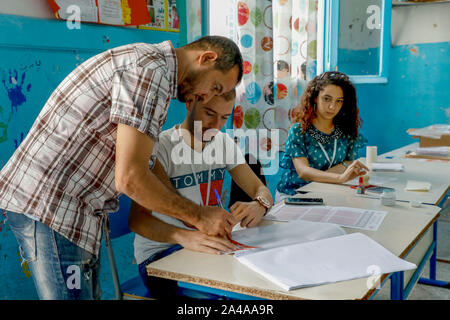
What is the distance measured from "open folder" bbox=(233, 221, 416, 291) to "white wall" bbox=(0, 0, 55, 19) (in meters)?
1.20

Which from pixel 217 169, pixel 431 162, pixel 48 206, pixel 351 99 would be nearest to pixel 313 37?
pixel 351 99

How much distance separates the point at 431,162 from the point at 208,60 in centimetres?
210

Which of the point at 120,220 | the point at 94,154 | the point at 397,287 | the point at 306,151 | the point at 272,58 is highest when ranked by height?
the point at 272,58

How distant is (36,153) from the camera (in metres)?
1.10

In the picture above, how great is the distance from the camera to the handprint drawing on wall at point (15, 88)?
1.58 m

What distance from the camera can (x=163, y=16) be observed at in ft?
7.73

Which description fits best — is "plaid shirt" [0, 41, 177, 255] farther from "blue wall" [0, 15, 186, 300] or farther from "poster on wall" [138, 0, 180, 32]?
"poster on wall" [138, 0, 180, 32]

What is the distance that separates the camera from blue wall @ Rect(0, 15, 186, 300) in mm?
1585

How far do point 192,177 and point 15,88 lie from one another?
731 mm

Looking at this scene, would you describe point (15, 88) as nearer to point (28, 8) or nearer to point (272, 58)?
point (28, 8)

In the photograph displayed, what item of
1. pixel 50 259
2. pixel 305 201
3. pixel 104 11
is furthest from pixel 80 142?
pixel 104 11

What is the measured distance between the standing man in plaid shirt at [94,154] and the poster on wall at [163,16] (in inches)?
46.5

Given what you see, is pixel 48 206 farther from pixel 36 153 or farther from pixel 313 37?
pixel 313 37

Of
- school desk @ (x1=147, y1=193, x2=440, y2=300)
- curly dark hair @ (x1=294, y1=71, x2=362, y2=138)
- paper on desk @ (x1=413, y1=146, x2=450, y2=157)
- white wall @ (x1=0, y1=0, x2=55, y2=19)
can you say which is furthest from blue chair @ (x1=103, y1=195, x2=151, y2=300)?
paper on desk @ (x1=413, y1=146, x2=450, y2=157)
